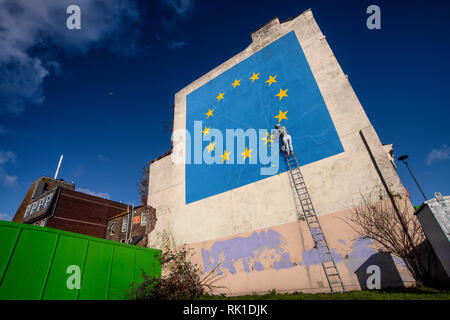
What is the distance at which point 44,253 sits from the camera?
6898mm

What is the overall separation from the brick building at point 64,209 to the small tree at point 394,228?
3409cm

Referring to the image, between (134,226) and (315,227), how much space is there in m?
18.2

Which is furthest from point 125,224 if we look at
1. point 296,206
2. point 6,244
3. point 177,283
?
point 296,206

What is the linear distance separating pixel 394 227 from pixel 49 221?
3686cm

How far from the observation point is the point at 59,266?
718cm

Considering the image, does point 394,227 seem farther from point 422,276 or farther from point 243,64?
point 243,64

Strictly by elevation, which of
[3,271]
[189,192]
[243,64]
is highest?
[243,64]

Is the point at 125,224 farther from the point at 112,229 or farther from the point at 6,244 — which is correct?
the point at 6,244

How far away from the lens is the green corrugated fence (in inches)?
241

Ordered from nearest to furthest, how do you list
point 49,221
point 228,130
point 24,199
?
point 228,130, point 49,221, point 24,199

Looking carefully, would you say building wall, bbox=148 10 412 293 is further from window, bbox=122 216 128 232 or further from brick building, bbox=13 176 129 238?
brick building, bbox=13 176 129 238

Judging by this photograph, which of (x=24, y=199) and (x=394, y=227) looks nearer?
(x=394, y=227)

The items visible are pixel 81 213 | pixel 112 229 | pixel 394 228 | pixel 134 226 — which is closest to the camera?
pixel 394 228
